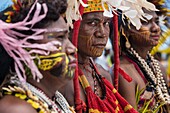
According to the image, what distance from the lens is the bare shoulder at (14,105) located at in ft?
10.6

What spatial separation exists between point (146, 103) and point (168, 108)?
47 centimetres

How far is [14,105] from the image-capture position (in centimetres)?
327

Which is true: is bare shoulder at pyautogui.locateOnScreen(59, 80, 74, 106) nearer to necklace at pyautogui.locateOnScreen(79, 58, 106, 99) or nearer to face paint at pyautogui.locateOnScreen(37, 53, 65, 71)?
necklace at pyautogui.locateOnScreen(79, 58, 106, 99)

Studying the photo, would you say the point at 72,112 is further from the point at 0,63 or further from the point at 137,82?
the point at 137,82

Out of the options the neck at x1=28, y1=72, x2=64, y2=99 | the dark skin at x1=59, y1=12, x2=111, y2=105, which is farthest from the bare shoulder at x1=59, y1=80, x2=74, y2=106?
the neck at x1=28, y1=72, x2=64, y2=99

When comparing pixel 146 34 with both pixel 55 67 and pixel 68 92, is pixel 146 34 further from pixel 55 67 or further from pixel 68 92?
pixel 55 67

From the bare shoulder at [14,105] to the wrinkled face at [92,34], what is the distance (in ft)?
3.83

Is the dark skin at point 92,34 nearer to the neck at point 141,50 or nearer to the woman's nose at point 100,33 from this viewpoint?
the woman's nose at point 100,33

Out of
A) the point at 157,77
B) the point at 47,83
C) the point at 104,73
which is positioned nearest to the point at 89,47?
the point at 104,73

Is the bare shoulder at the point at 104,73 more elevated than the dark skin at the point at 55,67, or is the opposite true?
the dark skin at the point at 55,67

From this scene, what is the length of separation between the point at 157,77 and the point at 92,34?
1.47 meters

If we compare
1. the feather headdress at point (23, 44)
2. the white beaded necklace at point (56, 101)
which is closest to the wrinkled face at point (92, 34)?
the white beaded necklace at point (56, 101)

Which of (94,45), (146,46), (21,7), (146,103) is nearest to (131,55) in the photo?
(146,46)

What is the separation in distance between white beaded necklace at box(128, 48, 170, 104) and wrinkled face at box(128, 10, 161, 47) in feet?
0.39
